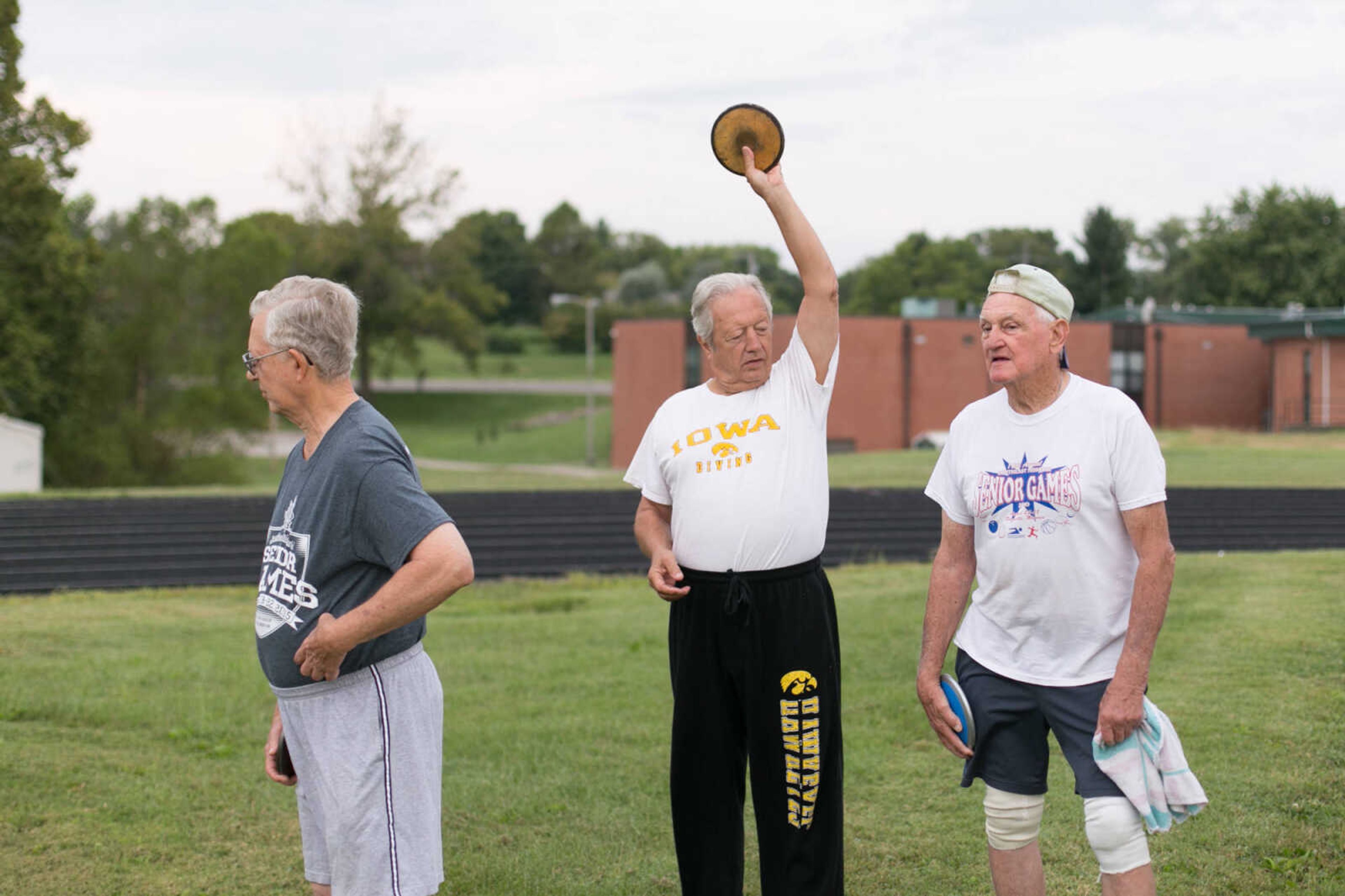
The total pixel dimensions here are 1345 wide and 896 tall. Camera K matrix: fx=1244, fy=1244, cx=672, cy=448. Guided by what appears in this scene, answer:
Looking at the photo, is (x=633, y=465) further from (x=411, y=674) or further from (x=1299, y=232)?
(x=1299, y=232)

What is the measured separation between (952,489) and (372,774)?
5.80 feet

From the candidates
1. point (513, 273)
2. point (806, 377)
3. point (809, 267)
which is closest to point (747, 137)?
point (809, 267)

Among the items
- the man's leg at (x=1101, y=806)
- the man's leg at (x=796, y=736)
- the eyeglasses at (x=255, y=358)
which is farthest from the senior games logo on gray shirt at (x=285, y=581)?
the man's leg at (x=1101, y=806)

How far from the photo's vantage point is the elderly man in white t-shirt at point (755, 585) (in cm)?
346

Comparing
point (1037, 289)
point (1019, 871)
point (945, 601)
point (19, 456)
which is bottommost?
point (19, 456)

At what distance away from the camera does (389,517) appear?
105 inches

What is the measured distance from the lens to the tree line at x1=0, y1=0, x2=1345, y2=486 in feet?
119

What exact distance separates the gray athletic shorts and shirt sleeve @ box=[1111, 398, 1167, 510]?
1.82 meters

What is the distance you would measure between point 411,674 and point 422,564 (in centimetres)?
37

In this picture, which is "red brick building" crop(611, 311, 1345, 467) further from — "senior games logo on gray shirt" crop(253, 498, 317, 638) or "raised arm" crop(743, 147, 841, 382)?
"senior games logo on gray shirt" crop(253, 498, 317, 638)

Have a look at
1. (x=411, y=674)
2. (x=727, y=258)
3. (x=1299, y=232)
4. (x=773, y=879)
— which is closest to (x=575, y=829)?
(x=773, y=879)

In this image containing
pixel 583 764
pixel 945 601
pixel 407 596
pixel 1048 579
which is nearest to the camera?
pixel 407 596

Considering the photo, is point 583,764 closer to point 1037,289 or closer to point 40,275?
point 1037,289

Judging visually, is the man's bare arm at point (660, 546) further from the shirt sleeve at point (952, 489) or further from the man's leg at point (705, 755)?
the shirt sleeve at point (952, 489)
